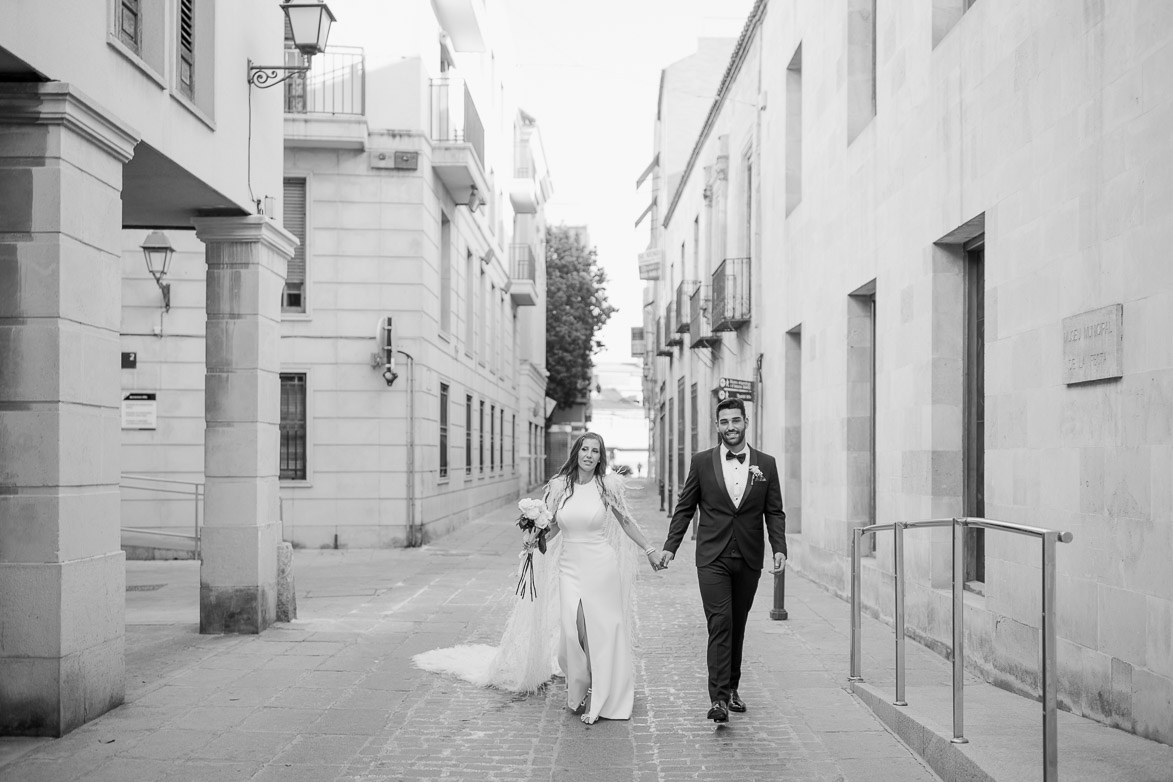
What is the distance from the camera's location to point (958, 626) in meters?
6.07

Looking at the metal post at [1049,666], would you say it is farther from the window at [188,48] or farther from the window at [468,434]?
the window at [468,434]

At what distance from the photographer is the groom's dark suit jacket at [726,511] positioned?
7.16 m

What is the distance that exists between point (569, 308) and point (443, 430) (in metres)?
30.5

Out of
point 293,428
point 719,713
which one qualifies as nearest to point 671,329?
point 293,428

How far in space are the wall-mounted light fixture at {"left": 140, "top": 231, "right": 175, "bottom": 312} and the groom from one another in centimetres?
1181

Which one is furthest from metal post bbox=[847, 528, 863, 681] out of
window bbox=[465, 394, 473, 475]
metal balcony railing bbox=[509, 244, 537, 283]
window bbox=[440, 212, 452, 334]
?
metal balcony railing bbox=[509, 244, 537, 283]

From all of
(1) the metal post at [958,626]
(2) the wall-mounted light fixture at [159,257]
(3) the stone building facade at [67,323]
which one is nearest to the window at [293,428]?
(2) the wall-mounted light fixture at [159,257]

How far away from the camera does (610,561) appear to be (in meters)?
7.55

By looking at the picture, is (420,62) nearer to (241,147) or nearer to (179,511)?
(179,511)

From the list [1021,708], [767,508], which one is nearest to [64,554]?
[767,508]

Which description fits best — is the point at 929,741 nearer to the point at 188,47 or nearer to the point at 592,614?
the point at 592,614

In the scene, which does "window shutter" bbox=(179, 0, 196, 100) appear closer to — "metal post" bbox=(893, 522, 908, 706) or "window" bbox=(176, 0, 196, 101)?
"window" bbox=(176, 0, 196, 101)

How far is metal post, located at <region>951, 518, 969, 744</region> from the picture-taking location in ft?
19.2

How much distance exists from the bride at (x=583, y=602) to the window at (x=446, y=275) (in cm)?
1426
